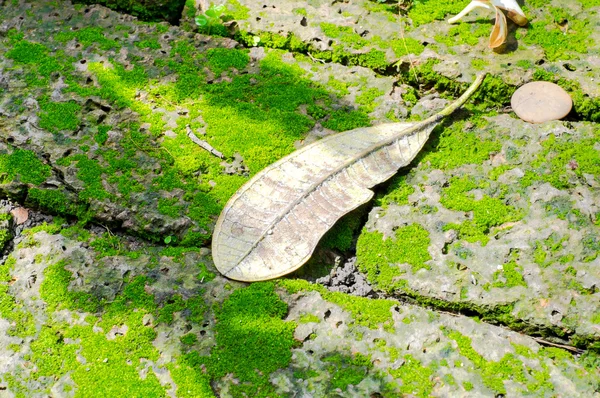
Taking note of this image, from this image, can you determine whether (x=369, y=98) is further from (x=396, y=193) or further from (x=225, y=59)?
(x=225, y=59)

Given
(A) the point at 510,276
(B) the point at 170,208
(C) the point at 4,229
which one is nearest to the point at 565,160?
(A) the point at 510,276

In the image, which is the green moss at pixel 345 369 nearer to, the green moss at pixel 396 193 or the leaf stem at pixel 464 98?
the green moss at pixel 396 193

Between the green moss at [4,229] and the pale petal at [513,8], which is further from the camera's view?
the pale petal at [513,8]

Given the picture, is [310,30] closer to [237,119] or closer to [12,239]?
[237,119]

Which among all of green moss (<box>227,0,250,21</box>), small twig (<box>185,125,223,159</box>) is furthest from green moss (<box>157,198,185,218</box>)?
green moss (<box>227,0,250,21</box>)

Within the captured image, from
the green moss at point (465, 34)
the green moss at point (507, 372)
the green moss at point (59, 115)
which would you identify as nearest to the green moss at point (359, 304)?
the green moss at point (507, 372)

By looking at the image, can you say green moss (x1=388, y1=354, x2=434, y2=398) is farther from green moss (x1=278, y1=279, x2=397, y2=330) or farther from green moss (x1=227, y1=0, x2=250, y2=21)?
green moss (x1=227, y1=0, x2=250, y2=21)
